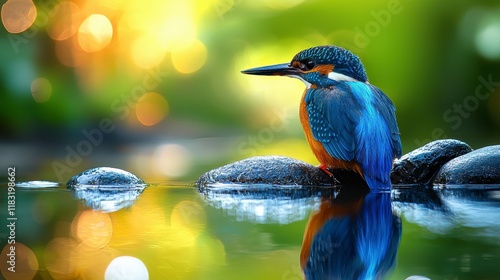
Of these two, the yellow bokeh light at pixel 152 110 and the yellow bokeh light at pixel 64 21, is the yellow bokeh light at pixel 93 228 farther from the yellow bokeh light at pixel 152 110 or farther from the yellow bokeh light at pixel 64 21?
the yellow bokeh light at pixel 152 110

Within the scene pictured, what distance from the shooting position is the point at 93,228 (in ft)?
9.36

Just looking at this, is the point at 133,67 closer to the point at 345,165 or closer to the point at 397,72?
the point at 397,72

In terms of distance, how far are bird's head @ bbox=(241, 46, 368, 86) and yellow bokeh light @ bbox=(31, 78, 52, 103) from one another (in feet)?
10.9

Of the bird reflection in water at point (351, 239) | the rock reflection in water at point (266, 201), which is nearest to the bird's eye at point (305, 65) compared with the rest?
the rock reflection in water at point (266, 201)

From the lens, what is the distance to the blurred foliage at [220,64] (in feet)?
22.0

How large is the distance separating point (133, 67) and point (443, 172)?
3957 mm

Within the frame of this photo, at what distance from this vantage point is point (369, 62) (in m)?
7.18

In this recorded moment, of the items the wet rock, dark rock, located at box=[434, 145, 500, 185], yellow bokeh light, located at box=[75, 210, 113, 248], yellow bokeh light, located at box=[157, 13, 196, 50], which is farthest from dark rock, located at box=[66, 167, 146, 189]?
yellow bokeh light, located at box=[157, 13, 196, 50]

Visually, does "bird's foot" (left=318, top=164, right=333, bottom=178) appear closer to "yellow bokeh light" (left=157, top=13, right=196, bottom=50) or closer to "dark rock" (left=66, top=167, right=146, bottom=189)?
"dark rock" (left=66, top=167, right=146, bottom=189)

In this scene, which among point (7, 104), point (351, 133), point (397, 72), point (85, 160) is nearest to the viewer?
point (351, 133)

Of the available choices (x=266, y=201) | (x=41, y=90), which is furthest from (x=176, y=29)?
(x=266, y=201)

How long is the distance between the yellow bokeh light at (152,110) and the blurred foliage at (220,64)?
0.04ft

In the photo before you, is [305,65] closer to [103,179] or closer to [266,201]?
[266,201]

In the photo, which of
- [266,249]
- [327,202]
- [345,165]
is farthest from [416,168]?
[266,249]
